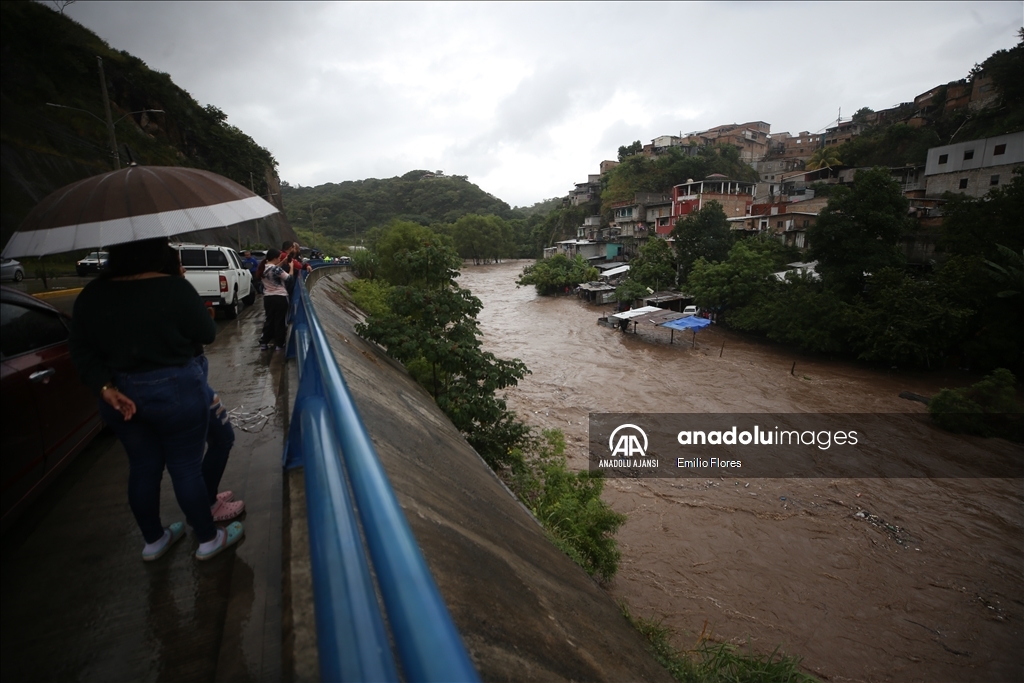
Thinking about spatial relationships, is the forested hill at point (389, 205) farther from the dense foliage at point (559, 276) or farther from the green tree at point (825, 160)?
the green tree at point (825, 160)

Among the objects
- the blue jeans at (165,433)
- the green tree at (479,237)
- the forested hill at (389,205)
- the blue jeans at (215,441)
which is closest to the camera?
the blue jeans at (165,433)

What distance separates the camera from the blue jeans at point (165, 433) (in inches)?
87.5

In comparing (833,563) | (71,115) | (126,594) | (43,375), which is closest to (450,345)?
(43,375)

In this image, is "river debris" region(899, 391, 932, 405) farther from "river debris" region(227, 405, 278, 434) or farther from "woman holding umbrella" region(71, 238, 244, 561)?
"woman holding umbrella" region(71, 238, 244, 561)

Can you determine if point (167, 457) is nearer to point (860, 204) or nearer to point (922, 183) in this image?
point (860, 204)

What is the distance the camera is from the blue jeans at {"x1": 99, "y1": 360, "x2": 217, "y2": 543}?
2.22 meters

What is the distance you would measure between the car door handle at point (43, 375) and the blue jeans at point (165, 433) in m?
1.23

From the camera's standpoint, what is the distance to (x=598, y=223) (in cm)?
6059

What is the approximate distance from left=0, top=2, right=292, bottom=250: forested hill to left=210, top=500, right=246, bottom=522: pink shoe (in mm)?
21141

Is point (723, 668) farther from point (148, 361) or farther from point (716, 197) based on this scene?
point (716, 197)

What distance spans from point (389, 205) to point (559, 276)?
292 ft

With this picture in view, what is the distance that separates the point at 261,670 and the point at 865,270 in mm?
27139

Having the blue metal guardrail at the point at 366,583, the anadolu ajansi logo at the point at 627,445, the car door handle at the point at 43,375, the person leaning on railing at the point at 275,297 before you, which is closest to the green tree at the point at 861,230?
the anadolu ajansi logo at the point at 627,445

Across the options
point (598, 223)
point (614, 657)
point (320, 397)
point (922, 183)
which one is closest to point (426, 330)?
point (614, 657)
